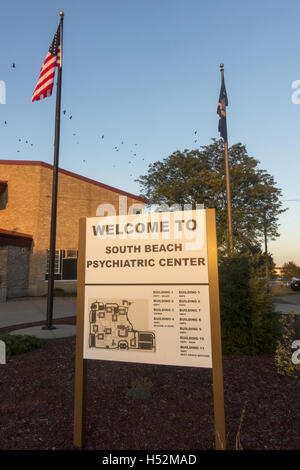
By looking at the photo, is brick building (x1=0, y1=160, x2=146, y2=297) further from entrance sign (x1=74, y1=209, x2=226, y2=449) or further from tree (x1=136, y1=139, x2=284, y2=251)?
entrance sign (x1=74, y1=209, x2=226, y2=449)

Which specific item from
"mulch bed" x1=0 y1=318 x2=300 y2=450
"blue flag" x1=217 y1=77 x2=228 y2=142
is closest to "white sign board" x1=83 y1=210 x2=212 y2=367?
"mulch bed" x1=0 y1=318 x2=300 y2=450

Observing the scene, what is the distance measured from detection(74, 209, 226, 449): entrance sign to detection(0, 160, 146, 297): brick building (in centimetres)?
1758

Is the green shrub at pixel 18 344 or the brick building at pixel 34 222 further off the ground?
the brick building at pixel 34 222

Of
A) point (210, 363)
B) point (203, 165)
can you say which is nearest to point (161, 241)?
point (210, 363)

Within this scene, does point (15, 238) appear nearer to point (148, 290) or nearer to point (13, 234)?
point (13, 234)

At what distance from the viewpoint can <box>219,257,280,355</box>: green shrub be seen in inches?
212

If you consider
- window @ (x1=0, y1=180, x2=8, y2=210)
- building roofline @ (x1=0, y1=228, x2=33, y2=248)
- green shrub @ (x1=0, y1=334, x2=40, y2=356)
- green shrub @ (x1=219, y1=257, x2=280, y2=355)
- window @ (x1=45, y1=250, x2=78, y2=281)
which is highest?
window @ (x1=0, y1=180, x2=8, y2=210)

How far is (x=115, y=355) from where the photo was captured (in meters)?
3.06

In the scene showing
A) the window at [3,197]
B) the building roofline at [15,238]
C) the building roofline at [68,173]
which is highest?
the building roofline at [68,173]

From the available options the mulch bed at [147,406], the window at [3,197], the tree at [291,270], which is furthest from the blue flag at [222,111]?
the tree at [291,270]

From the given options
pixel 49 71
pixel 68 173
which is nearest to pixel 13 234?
pixel 68 173

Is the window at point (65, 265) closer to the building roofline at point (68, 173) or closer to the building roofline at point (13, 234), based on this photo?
the building roofline at point (13, 234)

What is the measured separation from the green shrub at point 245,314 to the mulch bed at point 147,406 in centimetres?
31

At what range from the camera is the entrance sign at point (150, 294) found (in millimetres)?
2797
